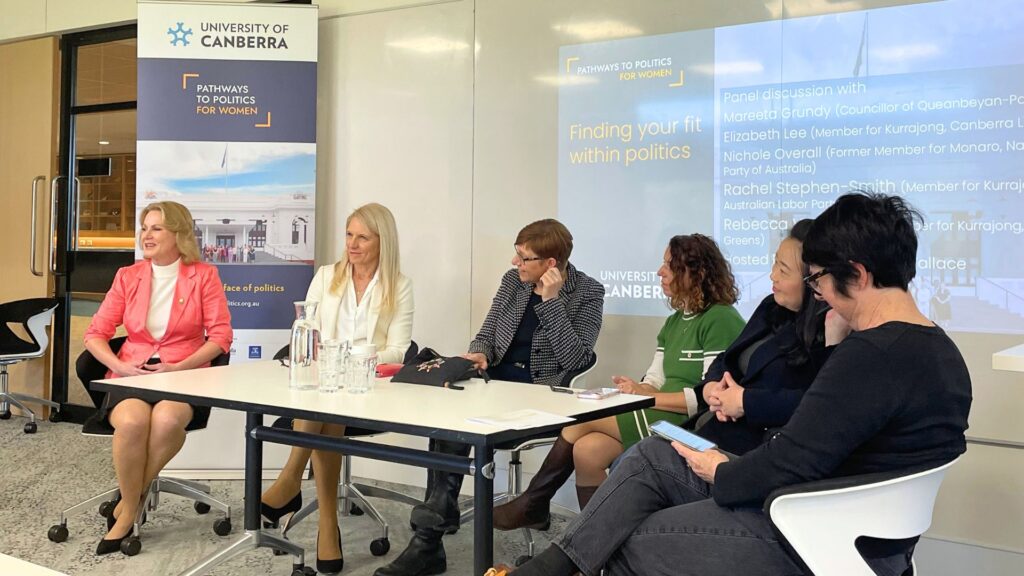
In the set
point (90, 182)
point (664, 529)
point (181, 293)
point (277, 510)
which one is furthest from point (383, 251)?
point (90, 182)

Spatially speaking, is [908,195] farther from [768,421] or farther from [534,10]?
[534,10]

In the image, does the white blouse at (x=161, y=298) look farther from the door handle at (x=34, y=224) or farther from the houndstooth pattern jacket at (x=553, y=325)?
the door handle at (x=34, y=224)

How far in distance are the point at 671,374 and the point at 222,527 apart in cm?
193

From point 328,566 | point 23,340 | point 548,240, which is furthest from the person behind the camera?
point 23,340

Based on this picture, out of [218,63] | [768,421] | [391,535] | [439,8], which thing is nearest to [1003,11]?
[768,421]

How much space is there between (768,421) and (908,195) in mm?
1544

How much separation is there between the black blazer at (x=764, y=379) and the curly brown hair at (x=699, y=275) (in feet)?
1.41

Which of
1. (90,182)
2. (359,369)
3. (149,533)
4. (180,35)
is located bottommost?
(149,533)

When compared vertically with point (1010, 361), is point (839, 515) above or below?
below

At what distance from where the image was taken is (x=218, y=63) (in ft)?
15.1

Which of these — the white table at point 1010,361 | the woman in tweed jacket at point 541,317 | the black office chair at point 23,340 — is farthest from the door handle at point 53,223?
the white table at point 1010,361

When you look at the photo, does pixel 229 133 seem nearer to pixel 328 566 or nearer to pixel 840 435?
pixel 328 566

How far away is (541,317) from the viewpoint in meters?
3.43

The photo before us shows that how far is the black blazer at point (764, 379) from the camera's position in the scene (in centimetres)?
228
